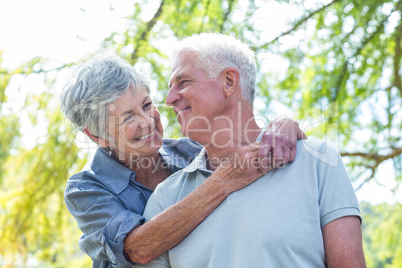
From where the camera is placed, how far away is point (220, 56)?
6.57 ft

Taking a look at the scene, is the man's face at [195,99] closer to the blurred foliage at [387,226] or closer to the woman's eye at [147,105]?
the woman's eye at [147,105]

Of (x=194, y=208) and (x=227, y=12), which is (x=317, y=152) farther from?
(x=227, y=12)

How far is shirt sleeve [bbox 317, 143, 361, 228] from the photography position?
1.58 metres

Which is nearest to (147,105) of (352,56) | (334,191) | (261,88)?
(334,191)

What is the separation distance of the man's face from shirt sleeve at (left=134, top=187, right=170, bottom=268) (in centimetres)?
30

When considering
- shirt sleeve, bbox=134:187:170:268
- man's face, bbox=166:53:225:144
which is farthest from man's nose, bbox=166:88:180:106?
shirt sleeve, bbox=134:187:170:268

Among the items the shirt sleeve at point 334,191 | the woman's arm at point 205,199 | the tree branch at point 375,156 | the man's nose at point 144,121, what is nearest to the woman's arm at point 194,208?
the woman's arm at point 205,199

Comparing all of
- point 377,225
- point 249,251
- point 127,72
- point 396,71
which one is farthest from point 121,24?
point 377,225

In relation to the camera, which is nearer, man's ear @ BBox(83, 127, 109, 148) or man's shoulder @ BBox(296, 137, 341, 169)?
man's shoulder @ BBox(296, 137, 341, 169)

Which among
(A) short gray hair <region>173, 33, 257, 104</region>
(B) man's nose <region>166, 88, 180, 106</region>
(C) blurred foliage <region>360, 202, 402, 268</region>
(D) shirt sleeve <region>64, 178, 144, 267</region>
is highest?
(A) short gray hair <region>173, 33, 257, 104</region>

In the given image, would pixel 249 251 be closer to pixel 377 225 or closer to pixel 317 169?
pixel 317 169

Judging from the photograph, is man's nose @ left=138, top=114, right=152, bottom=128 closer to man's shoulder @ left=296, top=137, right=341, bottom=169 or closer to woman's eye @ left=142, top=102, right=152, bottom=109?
woman's eye @ left=142, top=102, right=152, bottom=109

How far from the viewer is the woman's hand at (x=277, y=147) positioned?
67.3 inches

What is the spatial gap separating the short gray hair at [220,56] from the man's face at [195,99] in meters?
0.03
